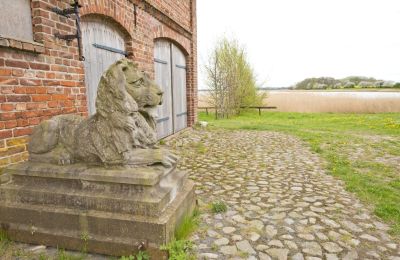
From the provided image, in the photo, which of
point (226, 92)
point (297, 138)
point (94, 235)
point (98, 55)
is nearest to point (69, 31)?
point (98, 55)

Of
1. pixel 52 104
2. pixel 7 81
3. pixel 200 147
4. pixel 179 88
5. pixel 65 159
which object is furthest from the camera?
pixel 179 88

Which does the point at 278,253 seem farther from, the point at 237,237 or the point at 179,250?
the point at 179,250

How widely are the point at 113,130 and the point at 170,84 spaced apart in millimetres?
5922

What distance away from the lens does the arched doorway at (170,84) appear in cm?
775

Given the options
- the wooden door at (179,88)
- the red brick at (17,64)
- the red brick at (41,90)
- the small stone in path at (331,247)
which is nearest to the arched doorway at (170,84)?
the wooden door at (179,88)

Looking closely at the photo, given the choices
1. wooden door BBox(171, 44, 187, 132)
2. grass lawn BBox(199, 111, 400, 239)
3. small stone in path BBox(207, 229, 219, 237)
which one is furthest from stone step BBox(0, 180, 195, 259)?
wooden door BBox(171, 44, 187, 132)

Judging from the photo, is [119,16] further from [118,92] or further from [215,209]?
[215,209]

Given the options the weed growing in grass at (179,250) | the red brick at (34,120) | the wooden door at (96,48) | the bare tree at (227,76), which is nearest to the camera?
the weed growing in grass at (179,250)

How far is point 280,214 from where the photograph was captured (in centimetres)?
331

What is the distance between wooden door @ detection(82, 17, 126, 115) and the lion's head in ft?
7.74

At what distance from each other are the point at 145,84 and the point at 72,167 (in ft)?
3.72

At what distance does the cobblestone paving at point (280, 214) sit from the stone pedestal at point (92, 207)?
0.54m

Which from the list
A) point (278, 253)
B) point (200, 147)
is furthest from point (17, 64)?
point (200, 147)

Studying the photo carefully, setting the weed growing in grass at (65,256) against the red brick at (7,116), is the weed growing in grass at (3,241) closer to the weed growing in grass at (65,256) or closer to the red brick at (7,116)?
the weed growing in grass at (65,256)
